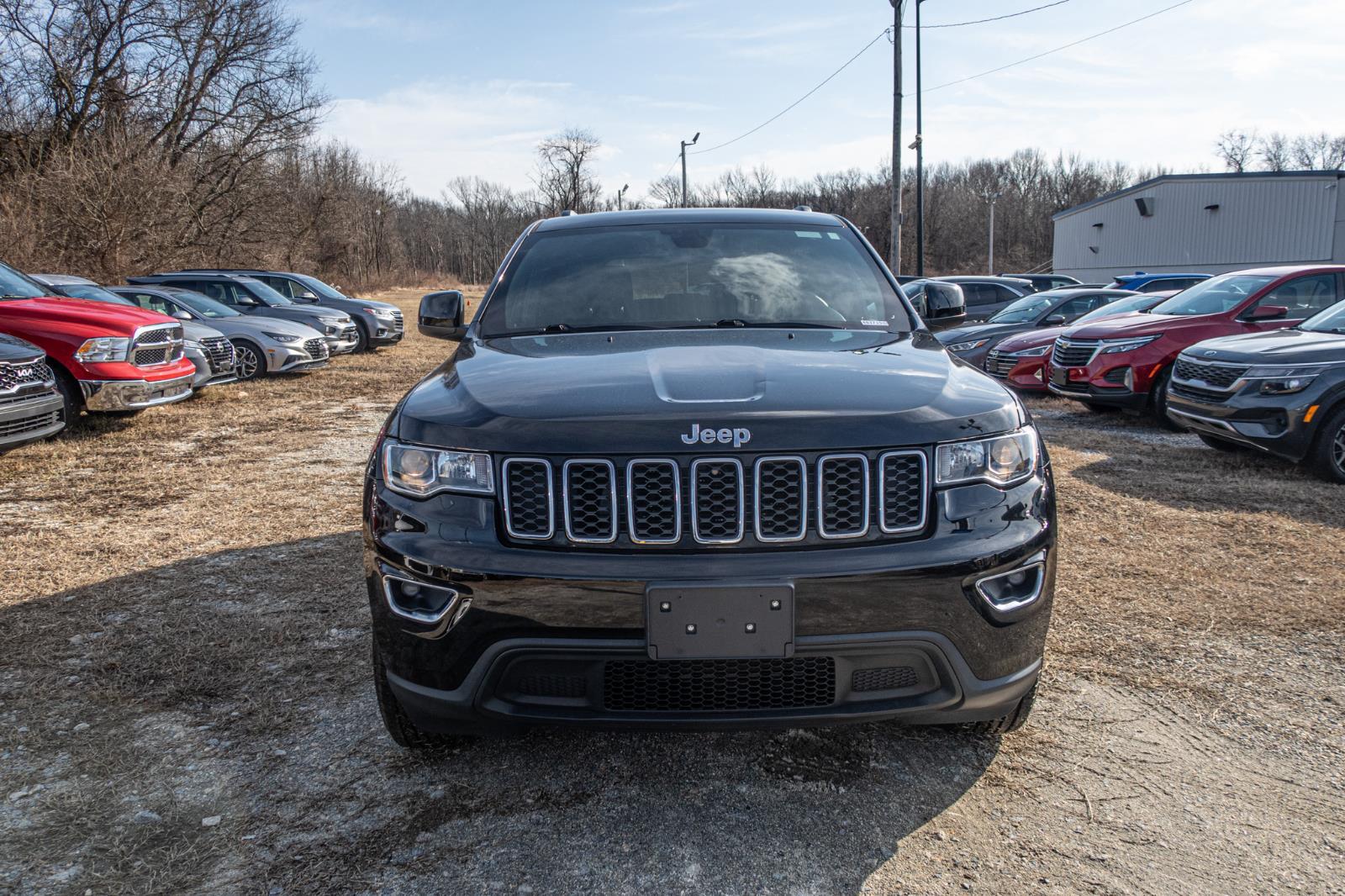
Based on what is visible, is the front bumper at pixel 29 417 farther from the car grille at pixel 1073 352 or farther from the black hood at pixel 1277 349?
the car grille at pixel 1073 352

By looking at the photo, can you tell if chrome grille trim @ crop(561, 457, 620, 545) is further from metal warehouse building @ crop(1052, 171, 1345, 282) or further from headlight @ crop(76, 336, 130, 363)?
metal warehouse building @ crop(1052, 171, 1345, 282)

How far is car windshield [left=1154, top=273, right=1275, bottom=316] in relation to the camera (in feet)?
31.4

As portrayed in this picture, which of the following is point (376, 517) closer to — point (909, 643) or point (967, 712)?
point (909, 643)

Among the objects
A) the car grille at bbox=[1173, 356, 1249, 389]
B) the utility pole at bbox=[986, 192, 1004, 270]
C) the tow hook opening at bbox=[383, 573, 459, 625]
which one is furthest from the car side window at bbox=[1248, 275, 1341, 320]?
the utility pole at bbox=[986, 192, 1004, 270]

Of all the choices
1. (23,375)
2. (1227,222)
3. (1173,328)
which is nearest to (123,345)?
(23,375)

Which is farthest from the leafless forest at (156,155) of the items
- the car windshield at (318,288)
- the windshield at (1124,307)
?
the windshield at (1124,307)

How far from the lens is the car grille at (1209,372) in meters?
7.17

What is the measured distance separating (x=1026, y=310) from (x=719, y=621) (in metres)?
13.2

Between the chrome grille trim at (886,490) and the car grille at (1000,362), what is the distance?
410 inches

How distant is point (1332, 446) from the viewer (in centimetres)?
661

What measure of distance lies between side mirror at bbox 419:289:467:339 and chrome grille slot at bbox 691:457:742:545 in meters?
2.14

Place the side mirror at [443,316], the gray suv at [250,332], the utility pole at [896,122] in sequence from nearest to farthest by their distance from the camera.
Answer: the side mirror at [443,316] < the gray suv at [250,332] < the utility pole at [896,122]

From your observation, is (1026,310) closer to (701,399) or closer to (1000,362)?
(1000,362)

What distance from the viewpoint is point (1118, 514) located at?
5805 millimetres
